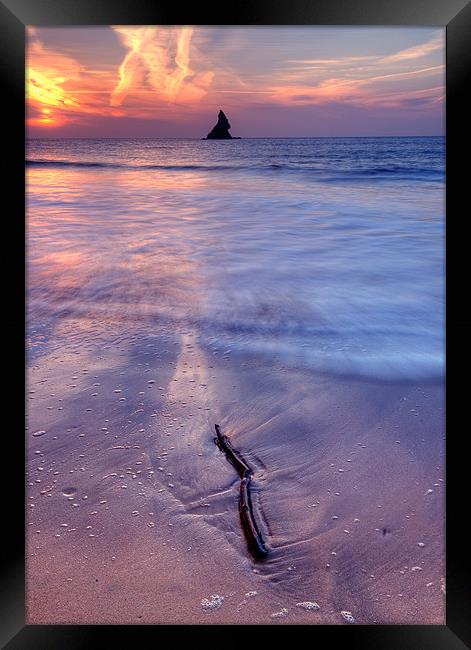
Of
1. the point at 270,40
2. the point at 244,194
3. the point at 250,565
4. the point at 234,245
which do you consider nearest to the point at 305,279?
the point at 234,245

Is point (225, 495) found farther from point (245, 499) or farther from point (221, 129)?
point (221, 129)

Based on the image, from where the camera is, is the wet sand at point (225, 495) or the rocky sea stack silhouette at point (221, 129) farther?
the rocky sea stack silhouette at point (221, 129)

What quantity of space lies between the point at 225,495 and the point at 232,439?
0.37 metres

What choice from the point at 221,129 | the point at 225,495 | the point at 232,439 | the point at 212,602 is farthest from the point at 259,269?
the point at 221,129

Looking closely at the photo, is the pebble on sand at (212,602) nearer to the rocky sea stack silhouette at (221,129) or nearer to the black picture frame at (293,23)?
the black picture frame at (293,23)

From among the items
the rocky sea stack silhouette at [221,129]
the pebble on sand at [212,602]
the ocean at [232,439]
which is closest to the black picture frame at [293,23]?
the ocean at [232,439]

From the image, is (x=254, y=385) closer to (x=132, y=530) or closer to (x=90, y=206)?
(x=132, y=530)

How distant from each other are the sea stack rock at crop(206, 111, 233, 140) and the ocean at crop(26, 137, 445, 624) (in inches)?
1333

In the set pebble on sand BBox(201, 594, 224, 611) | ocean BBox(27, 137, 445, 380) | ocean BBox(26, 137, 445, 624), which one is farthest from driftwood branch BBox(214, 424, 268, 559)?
ocean BBox(27, 137, 445, 380)

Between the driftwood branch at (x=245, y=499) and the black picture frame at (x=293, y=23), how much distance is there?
0.50 meters

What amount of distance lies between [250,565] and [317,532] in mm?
239

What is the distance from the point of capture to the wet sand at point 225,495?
4.54ft

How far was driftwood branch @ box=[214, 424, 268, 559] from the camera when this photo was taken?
4.98 feet

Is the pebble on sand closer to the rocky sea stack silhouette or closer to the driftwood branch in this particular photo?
the driftwood branch
